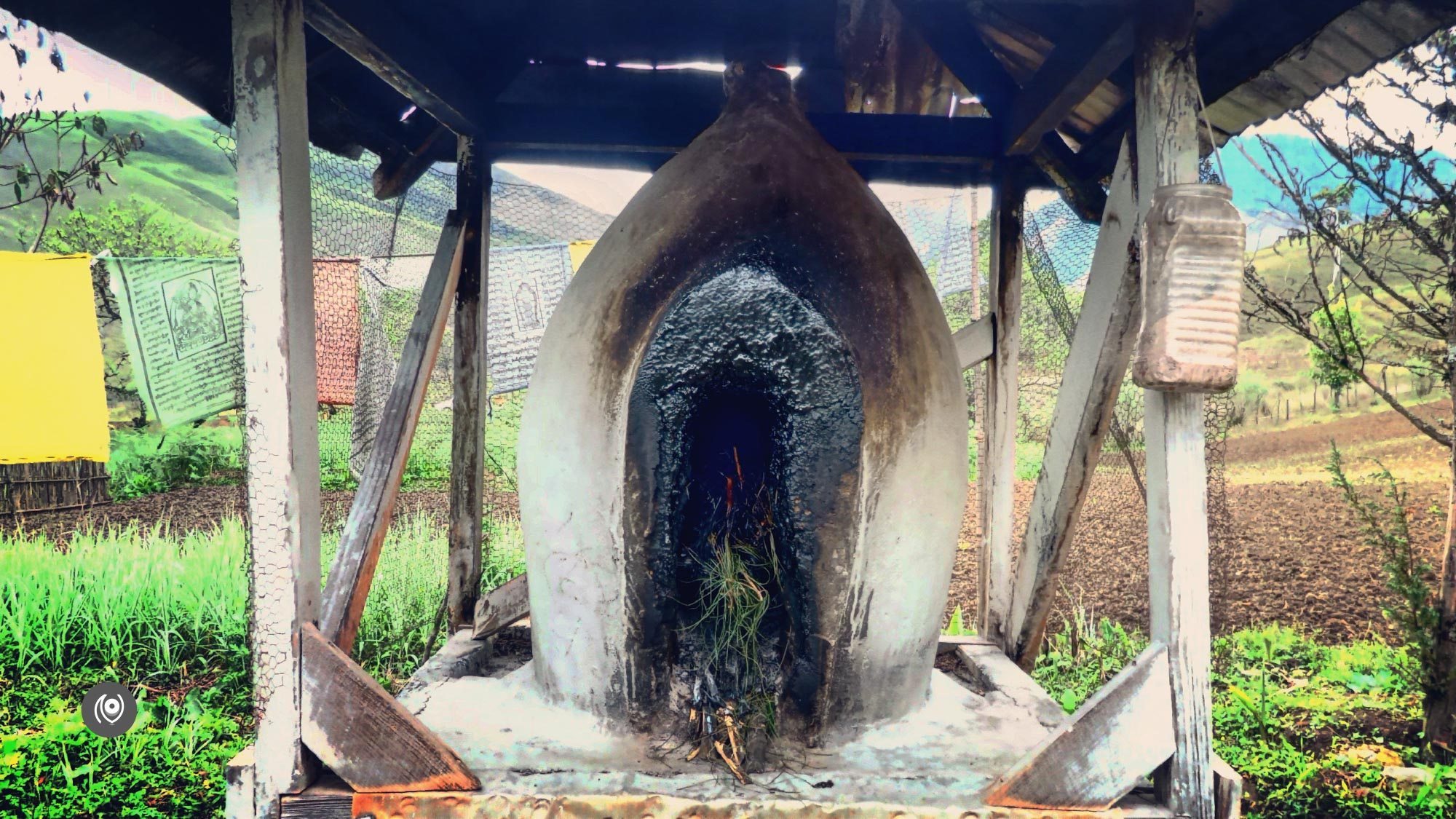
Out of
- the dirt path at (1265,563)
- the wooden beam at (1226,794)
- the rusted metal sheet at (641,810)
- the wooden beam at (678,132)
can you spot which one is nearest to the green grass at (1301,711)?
the dirt path at (1265,563)

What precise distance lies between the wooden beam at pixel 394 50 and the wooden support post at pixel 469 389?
232mm

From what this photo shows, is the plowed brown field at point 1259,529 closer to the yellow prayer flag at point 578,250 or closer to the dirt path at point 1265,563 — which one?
the dirt path at point 1265,563

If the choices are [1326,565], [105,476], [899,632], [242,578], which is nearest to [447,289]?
[899,632]

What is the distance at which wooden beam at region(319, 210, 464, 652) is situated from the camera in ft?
7.88

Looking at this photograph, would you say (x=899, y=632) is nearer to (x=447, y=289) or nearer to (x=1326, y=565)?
(x=447, y=289)

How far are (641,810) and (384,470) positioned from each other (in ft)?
4.13

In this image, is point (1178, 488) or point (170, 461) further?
point (170, 461)

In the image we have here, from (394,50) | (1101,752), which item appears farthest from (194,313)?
(1101,752)

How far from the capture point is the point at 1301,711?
4.39 metres

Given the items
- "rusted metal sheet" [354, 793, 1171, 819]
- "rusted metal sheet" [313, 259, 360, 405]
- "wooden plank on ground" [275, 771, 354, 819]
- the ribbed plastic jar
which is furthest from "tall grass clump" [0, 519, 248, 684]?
the ribbed plastic jar

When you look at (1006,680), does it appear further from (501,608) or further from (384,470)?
(384,470)

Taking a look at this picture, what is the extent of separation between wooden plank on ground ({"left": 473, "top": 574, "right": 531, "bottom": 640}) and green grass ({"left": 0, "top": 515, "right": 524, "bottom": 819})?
4.31 feet

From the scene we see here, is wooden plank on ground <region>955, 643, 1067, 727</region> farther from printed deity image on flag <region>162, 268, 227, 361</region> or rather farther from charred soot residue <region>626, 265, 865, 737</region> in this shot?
printed deity image on flag <region>162, 268, 227, 361</region>

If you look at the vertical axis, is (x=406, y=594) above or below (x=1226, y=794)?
below
